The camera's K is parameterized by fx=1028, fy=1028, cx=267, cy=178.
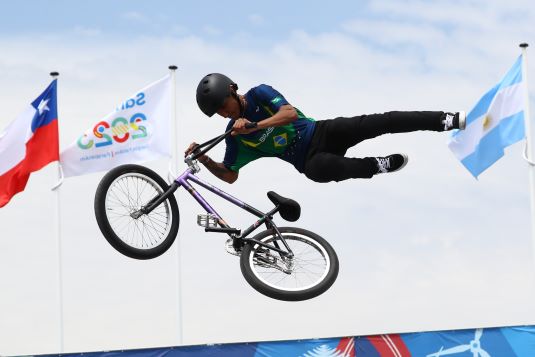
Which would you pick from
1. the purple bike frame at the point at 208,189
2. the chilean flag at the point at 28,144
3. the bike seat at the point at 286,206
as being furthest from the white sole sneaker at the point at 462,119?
the chilean flag at the point at 28,144

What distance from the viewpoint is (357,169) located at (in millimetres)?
10836

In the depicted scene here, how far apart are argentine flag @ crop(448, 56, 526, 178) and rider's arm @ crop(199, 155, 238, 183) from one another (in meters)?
9.86

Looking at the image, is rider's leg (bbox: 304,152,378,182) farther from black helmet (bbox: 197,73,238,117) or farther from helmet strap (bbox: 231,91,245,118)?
black helmet (bbox: 197,73,238,117)

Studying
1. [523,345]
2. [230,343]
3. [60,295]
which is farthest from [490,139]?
[60,295]

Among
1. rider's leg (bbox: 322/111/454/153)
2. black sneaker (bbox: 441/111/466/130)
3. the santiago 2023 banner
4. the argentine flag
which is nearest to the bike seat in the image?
rider's leg (bbox: 322/111/454/153)

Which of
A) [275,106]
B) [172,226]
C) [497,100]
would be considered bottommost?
[172,226]

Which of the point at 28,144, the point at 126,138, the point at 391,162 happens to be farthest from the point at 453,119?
the point at 28,144

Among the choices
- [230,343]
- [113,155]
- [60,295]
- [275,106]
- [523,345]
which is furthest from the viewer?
[60,295]

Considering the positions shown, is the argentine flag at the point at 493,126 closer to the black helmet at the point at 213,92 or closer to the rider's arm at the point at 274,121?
the rider's arm at the point at 274,121

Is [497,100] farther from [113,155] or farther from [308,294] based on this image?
[308,294]

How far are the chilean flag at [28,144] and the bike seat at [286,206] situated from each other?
1008 cm

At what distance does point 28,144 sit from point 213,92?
10.4 meters

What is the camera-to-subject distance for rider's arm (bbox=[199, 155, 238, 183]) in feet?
37.4

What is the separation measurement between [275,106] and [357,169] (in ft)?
3.64
